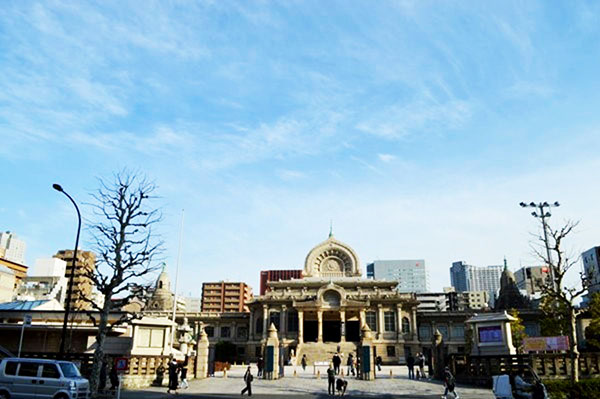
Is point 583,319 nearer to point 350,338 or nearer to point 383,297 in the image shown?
point 383,297

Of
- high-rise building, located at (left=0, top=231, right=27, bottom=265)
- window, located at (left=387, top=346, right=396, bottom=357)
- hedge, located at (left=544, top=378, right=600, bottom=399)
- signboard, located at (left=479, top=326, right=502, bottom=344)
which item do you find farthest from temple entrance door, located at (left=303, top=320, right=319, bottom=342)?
high-rise building, located at (left=0, top=231, right=27, bottom=265)

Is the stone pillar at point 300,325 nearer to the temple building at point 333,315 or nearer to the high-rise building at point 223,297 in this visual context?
the temple building at point 333,315

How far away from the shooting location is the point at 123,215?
2558 cm

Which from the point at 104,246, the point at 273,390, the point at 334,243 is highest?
the point at 334,243

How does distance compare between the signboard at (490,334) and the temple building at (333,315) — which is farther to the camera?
the temple building at (333,315)

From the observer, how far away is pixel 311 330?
69250 millimetres

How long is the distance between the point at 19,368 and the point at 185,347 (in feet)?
66.2

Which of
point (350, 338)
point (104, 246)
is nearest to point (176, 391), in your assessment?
point (104, 246)

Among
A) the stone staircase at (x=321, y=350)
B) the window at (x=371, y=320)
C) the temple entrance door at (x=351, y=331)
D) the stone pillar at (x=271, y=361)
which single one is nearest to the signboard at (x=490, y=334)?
the stone pillar at (x=271, y=361)

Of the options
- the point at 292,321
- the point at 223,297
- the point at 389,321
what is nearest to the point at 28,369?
the point at 292,321

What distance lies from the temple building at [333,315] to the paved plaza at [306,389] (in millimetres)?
25877

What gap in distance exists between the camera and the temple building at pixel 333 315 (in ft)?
205

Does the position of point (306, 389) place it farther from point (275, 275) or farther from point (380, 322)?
point (275, 275)

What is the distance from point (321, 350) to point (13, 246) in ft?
325
